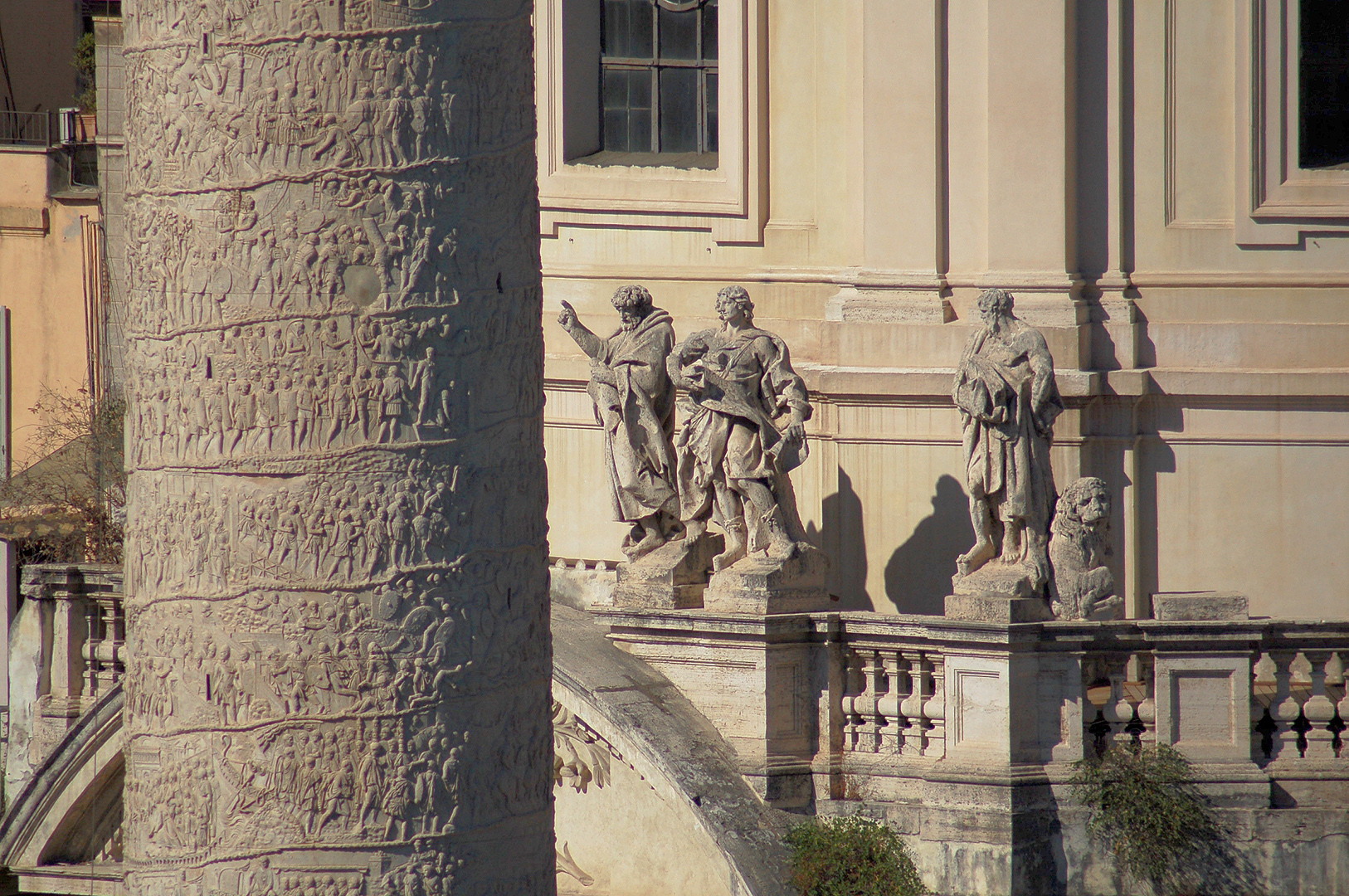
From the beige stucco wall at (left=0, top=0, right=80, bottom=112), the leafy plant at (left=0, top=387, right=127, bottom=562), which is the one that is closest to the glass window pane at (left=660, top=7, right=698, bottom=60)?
the leafy plant at (left=0, top=387, right=127, bottom=562)

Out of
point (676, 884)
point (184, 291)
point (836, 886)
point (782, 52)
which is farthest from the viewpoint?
point (782, 52)

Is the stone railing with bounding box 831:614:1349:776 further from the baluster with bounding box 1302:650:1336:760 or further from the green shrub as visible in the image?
the green shrub

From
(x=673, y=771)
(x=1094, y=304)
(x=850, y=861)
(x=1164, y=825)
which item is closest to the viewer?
(x=1164, y=825)

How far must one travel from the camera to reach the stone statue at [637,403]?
1219 centimetres

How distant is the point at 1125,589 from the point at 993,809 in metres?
3.07

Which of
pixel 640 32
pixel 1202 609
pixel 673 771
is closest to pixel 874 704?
pixel 673 771

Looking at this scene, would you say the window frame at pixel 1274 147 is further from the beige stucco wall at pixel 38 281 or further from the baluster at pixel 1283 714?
the beige stucco wall at pixel 38 281

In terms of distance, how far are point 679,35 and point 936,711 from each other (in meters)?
6.07

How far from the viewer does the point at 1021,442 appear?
455 inches

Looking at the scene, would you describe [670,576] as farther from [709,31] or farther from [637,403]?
[709,31]

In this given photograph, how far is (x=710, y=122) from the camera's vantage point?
50.2 ft

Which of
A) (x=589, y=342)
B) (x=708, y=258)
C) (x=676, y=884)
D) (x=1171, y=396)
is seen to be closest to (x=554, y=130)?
(x=708, y=258)

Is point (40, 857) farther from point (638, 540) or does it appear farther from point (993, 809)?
point (993, 809)

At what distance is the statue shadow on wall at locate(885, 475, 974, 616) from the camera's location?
44.0 feet
